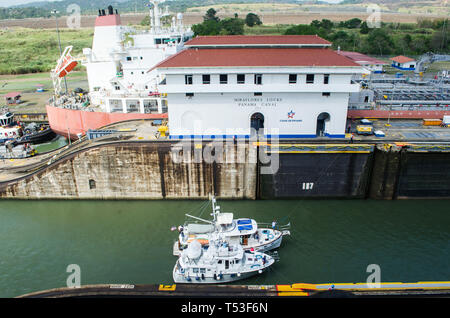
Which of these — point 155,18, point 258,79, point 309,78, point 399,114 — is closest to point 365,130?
point 309,78

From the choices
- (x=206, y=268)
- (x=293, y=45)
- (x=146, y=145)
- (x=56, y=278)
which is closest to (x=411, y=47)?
(x=293, y=45)

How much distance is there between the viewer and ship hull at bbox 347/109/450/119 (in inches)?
1336

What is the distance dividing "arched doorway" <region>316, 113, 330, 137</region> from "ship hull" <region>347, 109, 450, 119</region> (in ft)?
19.2

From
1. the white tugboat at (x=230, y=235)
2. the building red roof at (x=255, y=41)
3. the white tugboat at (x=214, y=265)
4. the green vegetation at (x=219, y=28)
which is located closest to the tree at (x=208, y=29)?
the green vegetation at (x=219, y=28)

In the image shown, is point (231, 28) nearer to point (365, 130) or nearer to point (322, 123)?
point (322, 123)

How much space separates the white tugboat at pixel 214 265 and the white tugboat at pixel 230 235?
3.37 feet

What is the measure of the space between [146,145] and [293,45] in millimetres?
15871

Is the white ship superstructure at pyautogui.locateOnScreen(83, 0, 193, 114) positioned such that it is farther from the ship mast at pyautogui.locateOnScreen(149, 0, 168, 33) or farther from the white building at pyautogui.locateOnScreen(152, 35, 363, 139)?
the white building at pyautogui.locateOnScreen(152, 35, 363, 139)

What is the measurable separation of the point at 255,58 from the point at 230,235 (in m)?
15.6

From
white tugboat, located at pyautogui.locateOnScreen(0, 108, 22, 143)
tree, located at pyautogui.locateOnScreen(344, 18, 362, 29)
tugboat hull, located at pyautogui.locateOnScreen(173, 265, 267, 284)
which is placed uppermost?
tree, located at pyautogui.locateOnScreen(344, 18, 362, 29)

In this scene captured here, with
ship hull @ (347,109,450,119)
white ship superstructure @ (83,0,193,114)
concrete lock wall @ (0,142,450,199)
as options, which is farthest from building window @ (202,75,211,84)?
ship hull @ (347,109,450,119)

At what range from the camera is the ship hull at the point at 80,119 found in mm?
35619

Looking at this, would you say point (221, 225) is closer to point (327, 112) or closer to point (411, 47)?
point (327, 112)
